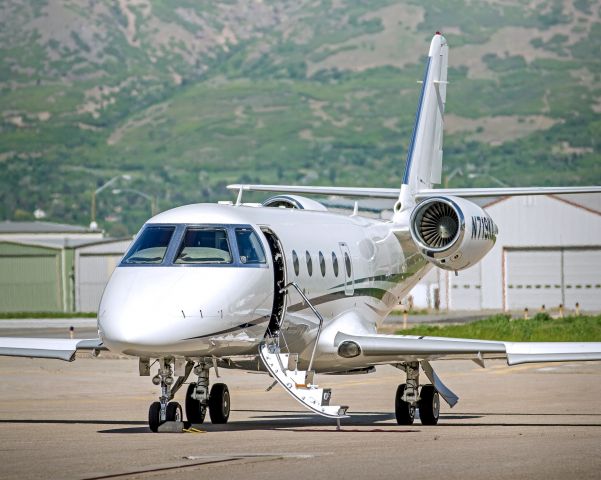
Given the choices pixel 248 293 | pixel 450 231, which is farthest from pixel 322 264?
pixel 450 231

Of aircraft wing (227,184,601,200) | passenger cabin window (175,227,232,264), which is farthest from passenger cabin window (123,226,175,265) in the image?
aircraft wing (227,184,601,200)

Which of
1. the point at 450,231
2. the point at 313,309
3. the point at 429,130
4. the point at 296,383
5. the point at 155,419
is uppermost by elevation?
the point at 429,130

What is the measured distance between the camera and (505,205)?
79188 millimetres

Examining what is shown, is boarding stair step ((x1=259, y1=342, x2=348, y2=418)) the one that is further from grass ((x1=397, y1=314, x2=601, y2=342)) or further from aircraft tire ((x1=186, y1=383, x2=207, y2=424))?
grass ((x1=397, y1=314, x2=601, y2=342))

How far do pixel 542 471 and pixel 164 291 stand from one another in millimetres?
6232

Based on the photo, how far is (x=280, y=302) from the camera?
71.6 ft

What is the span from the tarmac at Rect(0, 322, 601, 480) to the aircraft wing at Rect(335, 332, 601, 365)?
996mm

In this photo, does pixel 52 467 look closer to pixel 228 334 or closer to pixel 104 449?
pixel 104 449

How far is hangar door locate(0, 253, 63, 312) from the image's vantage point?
90.6 meters

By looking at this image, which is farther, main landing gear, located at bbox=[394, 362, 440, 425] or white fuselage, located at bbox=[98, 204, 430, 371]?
main landing gear, located at bbox=[394, 362, 440, 425]

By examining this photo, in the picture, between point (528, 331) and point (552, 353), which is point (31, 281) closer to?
point (528, 331)

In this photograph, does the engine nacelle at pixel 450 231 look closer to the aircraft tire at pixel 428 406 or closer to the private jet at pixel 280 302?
the private jet at pixel 280 302

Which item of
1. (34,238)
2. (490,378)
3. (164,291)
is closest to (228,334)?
(164,291)

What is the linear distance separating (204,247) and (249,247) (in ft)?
2.17
